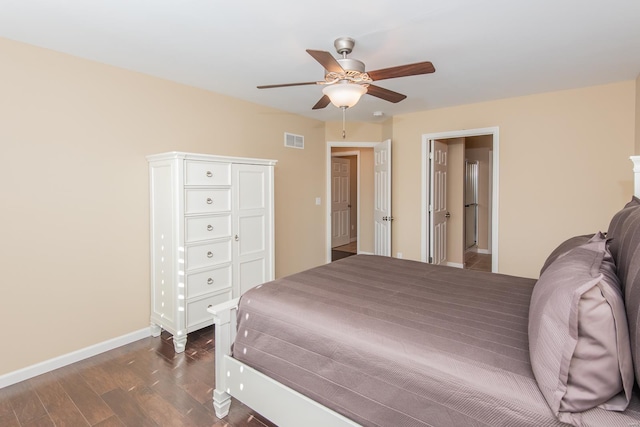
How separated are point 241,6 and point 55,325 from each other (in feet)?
8.62

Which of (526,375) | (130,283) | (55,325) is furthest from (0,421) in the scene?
(526,375)

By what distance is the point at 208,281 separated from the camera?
2.94m

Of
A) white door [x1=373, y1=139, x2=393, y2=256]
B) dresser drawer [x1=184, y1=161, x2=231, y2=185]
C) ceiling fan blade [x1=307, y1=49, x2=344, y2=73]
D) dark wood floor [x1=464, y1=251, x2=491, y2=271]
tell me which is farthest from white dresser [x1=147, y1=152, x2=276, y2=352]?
dark wood floor [x1=464, y1=251, x2=491, y2=271]

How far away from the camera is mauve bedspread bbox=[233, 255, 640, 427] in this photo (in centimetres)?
111

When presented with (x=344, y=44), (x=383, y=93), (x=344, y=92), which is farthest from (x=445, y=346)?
(x=344, y=44)

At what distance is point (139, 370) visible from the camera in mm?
2438

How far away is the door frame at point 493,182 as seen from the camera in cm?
392

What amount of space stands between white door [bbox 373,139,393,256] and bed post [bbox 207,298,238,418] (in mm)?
2940

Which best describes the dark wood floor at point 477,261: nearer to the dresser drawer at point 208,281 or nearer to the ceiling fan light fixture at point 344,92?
the dresser drawer at point 208,281

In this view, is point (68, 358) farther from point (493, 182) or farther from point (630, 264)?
point (493, 182)

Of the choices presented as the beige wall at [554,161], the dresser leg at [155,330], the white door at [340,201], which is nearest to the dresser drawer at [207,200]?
the dresser leg at [155,330]

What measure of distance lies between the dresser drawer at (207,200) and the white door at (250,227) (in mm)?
93

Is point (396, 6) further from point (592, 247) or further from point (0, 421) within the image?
point (0, 421)

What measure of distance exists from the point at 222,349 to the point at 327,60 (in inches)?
70.6
